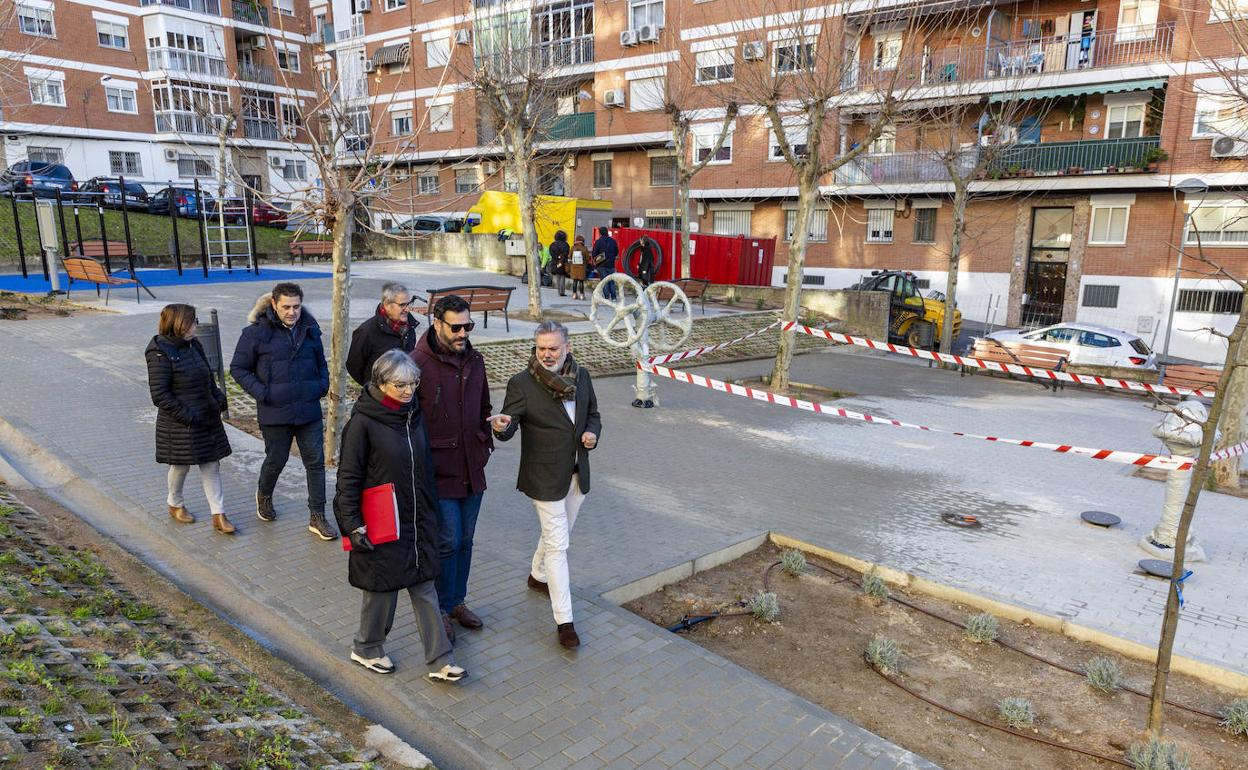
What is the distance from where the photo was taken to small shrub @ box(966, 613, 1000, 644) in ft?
16.8

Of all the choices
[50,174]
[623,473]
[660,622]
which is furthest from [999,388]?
[50,174]

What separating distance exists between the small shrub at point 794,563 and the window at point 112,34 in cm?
4487

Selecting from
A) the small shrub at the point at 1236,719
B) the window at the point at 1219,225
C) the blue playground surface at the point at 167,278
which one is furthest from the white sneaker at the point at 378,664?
the window at the point at 1219,225

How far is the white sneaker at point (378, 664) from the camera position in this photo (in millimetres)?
4066

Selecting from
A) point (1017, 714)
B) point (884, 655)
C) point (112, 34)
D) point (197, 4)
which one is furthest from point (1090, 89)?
point (112, 34)

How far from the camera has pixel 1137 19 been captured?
24875mm

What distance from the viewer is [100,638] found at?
13.1ft

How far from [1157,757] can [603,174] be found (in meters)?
34.4

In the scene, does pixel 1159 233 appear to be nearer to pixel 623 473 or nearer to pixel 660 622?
pixel 623 473

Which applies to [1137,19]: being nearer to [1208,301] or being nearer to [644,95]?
[1208,301]

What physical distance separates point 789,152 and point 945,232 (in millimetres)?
17707

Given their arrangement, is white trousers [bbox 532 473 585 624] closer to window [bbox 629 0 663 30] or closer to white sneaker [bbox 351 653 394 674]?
white sneaker [bbox 351 653 394 674]

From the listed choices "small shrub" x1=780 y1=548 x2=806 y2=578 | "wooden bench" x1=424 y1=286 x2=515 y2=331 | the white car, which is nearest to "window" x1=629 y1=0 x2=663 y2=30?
the white car

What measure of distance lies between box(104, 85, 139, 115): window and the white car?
4050 centimetres
